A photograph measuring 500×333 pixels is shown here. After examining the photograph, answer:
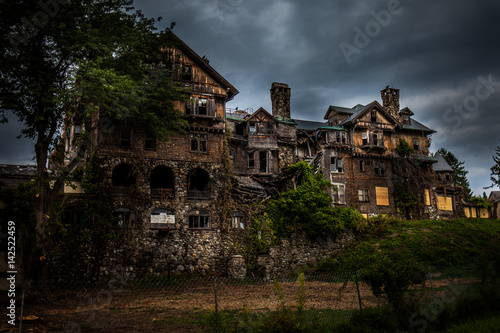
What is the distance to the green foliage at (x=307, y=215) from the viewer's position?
33750mm

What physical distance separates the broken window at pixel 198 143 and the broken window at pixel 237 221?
6.11 metres

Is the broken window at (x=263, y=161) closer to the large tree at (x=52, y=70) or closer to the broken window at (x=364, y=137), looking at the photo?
the broken window at (x=364, y=137)

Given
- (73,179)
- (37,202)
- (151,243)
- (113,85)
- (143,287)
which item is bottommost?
(143,287)

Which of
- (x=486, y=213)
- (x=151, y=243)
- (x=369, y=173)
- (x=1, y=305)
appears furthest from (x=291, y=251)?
(x=486, y=213)

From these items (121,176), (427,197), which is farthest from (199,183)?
(427,197)

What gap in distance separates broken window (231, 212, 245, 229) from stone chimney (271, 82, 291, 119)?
15.6 metres

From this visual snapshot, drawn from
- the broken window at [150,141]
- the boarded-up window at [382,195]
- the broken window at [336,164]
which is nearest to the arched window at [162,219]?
the broken window at [150,141]

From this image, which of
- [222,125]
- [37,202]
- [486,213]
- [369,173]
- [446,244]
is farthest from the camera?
[486,213]

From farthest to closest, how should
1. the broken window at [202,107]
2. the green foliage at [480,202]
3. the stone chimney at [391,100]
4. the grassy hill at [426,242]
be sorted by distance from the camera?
the green foliage at [480,202]
the stone chimney at [391,100]
the broken window at [202,107]
the grassy hill at [426,242]

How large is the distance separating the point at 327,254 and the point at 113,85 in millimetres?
22209

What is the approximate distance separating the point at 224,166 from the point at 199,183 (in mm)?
3023

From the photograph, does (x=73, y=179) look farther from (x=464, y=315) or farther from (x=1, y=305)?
(x=464, y=315)

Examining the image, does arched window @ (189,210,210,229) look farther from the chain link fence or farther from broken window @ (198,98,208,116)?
broken window @ (198,98,208,116)

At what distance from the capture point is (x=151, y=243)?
2978cm
